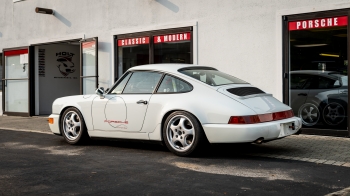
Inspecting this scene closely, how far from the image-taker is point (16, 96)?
55.7ft

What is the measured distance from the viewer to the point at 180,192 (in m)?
4.75

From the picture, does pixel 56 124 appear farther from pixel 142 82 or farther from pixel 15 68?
pixel 15 68

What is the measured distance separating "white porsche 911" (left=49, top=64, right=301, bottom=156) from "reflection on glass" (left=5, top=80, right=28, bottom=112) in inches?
340

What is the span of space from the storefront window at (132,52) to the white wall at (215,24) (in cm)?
28

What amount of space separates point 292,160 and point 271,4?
4.54 m

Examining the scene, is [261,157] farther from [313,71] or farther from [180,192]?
[313,71]

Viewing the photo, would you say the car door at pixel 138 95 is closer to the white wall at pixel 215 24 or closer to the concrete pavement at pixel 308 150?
the concrete pavement at pixel 308 150

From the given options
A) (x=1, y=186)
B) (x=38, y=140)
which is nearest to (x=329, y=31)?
(x=38, y=140)

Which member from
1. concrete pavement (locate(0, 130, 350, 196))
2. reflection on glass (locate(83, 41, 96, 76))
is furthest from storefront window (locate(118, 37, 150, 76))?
concrete pavement (locate(0, 130, 350, 196))

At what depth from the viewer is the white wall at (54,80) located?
16938mm

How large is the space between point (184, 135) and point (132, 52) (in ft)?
22.1

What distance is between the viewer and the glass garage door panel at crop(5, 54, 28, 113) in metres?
16.7

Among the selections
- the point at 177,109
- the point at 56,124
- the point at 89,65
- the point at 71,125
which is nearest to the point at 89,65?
the point at 89,65

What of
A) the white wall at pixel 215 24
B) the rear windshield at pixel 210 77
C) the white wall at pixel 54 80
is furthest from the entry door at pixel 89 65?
the rear windshield at pixel 210 77
